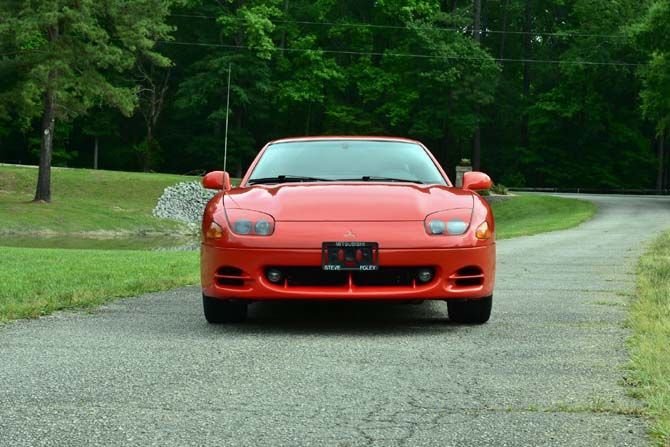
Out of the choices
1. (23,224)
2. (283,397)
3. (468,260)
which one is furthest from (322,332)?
(23,224)

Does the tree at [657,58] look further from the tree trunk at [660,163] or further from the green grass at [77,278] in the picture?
the green grass at [77,278]

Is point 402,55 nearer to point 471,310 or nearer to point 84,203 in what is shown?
point 84,203

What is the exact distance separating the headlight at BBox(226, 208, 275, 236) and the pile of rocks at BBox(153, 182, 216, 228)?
117 ft

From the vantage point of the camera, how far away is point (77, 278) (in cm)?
1146

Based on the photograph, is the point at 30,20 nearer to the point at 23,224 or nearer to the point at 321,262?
the point at 23,224

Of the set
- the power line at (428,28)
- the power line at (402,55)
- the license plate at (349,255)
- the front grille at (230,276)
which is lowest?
the front grille at (230,276)

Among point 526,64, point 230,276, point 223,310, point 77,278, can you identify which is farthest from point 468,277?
point 526,64

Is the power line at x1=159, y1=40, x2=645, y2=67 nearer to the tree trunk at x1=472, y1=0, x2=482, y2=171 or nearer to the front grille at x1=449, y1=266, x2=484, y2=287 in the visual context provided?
the tree trunk at x1=472, y1=0, x2=482, y2=171

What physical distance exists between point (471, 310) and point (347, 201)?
4.06ft

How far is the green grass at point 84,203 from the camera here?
35.6 metres

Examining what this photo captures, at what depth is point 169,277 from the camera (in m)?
11.5

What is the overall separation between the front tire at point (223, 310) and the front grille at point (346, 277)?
594 millimetres


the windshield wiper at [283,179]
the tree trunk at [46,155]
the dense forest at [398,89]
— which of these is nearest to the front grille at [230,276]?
the windshield wiper at [283,179]

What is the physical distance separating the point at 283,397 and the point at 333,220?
2.29 metres
